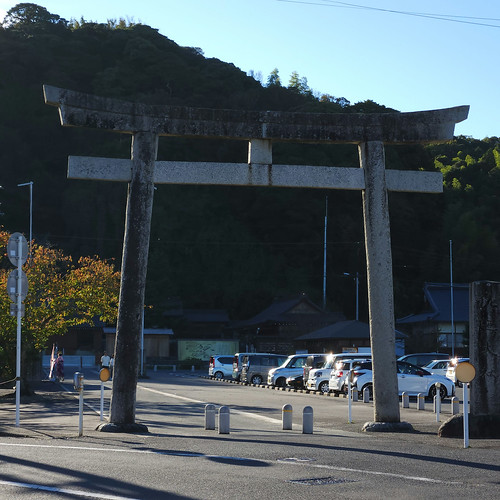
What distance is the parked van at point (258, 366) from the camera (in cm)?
4150

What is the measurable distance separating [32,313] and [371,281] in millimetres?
16541

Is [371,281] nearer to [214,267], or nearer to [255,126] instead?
[255,126]

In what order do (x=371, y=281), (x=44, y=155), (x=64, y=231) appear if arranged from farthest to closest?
(x=44, y=155)
(x=64, y=231)
(x=371, y=281)

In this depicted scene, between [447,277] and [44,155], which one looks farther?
[44,155]

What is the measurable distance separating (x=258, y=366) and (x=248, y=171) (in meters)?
27.0

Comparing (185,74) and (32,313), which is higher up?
(185,74)

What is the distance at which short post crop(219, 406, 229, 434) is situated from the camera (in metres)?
15.2

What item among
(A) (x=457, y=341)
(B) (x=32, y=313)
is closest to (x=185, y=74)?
(A) (x=457, y=341)

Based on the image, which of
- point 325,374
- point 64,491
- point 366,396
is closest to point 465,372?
point 64,491

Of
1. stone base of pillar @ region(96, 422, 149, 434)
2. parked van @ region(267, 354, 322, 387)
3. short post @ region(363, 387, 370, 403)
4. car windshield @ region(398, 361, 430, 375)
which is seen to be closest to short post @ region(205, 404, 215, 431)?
stone base of pillar @ region(96, 422, 149, 434)

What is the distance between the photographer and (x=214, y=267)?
81438 millimetres

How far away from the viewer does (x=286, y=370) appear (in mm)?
37781

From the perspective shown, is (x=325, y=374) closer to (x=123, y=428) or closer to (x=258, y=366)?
(x=258, y=366)

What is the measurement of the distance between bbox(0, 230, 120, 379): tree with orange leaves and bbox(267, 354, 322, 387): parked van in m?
10.5
